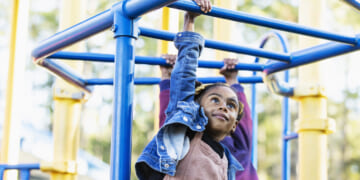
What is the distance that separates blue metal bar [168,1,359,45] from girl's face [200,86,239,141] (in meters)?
0.26

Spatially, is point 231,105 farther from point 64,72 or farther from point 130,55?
point 64,72

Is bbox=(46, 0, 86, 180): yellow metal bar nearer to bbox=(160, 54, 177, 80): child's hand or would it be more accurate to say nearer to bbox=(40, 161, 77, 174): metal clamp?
bbox=(40, 161, 77, 174): metal clamp

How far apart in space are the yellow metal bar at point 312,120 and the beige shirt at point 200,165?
4.27 ft

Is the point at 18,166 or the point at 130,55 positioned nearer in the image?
the point at 130,55

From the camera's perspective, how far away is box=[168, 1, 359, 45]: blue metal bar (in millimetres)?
1821

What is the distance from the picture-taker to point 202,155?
→ 1812 millimetres

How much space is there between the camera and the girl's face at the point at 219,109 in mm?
1895

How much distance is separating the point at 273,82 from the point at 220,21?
0.86 metres

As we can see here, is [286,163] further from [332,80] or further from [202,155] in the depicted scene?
[332,80]

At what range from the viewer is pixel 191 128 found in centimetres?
178

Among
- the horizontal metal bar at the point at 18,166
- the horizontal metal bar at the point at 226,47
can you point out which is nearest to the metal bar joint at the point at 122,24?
the horizontal metal bar at the point at 226,47

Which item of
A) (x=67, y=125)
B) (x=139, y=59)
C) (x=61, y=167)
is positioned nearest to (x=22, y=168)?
(x=61, y=167)

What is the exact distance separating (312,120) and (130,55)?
163cm

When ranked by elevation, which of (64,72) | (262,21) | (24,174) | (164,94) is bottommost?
(24,174)
